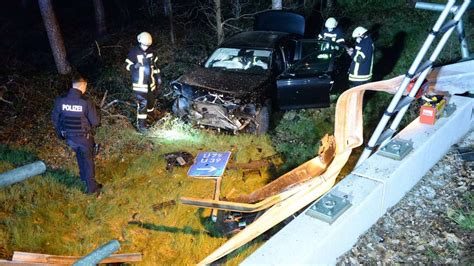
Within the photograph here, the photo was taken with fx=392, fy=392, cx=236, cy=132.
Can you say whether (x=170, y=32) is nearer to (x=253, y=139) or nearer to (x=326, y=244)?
(x=253, y=139)

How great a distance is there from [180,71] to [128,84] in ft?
4.60

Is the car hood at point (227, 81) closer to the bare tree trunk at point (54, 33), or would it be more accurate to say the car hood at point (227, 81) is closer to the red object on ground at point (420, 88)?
the red object on ground at point (420, 88)

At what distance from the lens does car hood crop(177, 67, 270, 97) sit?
6660 millimetres

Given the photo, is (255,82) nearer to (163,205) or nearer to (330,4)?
(163,205)

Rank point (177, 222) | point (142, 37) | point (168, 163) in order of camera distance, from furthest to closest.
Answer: point (142, 37) → point (168, 163) → point (177, 222)

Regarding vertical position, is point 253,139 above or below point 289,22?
below

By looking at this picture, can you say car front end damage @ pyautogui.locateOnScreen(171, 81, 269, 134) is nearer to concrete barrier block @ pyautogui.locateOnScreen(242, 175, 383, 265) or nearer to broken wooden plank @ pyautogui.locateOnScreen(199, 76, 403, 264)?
broken wooden plank @ pyautogui.locateOnScreen(199, 76, 403, 264)

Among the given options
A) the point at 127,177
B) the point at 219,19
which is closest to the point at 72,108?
the point at 127,177

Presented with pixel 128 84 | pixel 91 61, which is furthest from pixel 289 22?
pixel 91 61

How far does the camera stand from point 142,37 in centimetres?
685

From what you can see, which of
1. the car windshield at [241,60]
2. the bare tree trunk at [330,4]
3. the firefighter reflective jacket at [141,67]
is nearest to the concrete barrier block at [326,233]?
the car windshield at [241,60]

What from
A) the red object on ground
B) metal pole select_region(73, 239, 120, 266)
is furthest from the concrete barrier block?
the red object on ground

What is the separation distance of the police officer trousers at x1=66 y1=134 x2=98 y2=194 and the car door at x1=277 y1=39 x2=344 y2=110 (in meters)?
3.30

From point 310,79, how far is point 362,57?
3.15 feet
